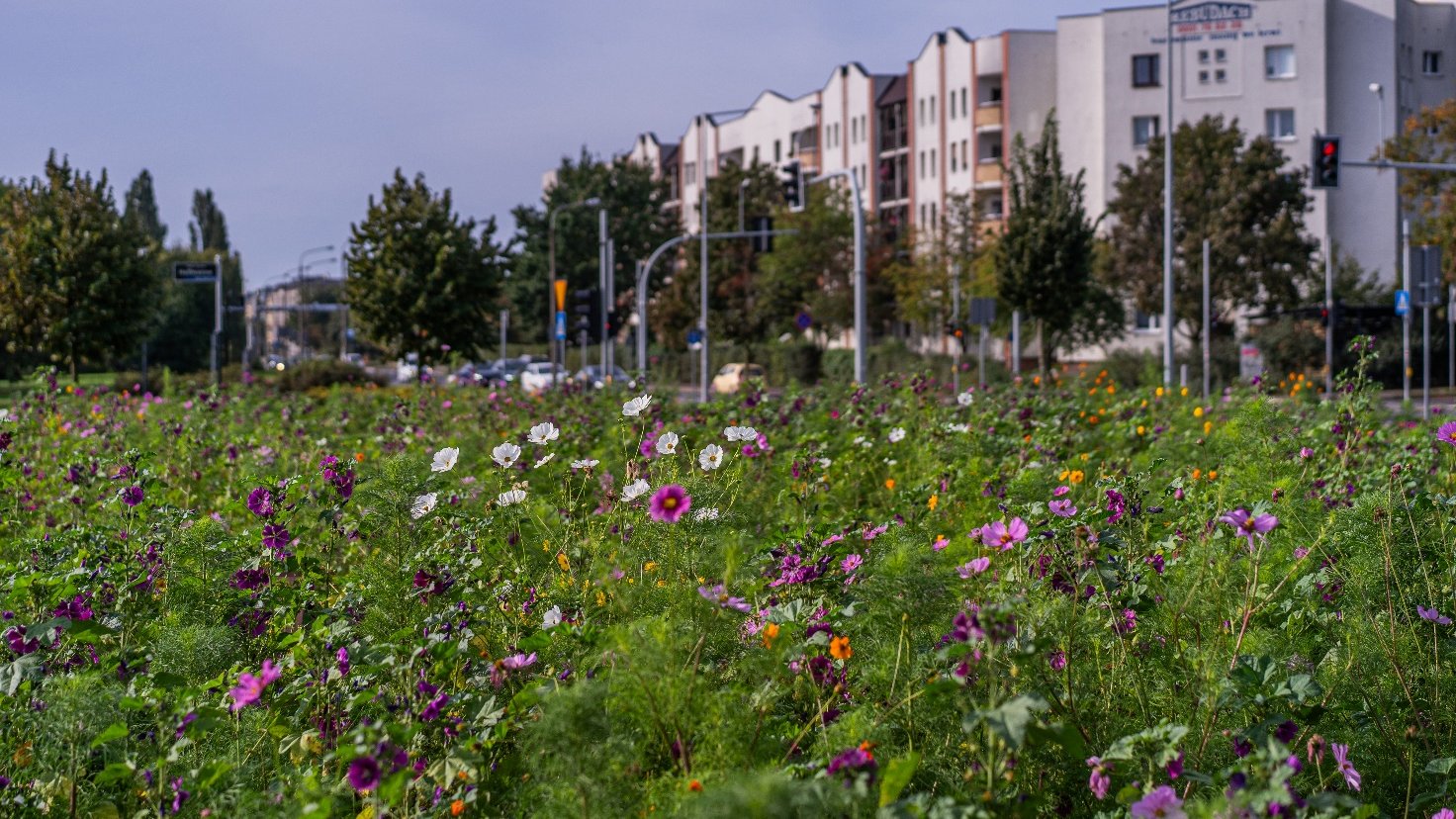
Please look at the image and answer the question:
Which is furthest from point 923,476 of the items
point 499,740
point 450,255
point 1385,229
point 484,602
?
point 1385,229

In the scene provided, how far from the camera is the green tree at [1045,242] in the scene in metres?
37.4

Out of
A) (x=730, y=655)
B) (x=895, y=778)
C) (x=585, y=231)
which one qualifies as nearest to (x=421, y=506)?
(x=730, y=655)

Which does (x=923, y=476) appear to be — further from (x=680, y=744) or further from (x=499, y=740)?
(x=680, y=744)

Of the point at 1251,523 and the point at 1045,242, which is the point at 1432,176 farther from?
the point at 1251,523

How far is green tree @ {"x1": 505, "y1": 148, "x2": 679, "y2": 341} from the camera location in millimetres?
73438

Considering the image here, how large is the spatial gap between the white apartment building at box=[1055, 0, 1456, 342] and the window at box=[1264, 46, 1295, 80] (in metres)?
0.04

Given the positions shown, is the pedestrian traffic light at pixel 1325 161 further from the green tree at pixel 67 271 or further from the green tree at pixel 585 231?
the green tree at pixel 585 231

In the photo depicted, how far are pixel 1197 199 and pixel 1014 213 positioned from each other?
18.5 metres

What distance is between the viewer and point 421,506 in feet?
14.8

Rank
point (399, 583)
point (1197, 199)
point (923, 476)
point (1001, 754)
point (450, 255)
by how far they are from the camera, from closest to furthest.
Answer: point (1001, 754) → point (399, 583) → point (923, 476) → point (450, 255) → point (1197, 199)

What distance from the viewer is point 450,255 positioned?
3675 centimetres

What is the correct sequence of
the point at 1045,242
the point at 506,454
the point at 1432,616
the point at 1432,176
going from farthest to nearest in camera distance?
the point at 1432,176
the point at 1045,242
the point at 506,454
the point at 1432,616

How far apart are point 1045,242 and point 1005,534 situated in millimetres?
34763

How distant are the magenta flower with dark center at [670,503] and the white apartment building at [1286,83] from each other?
5913 cm
